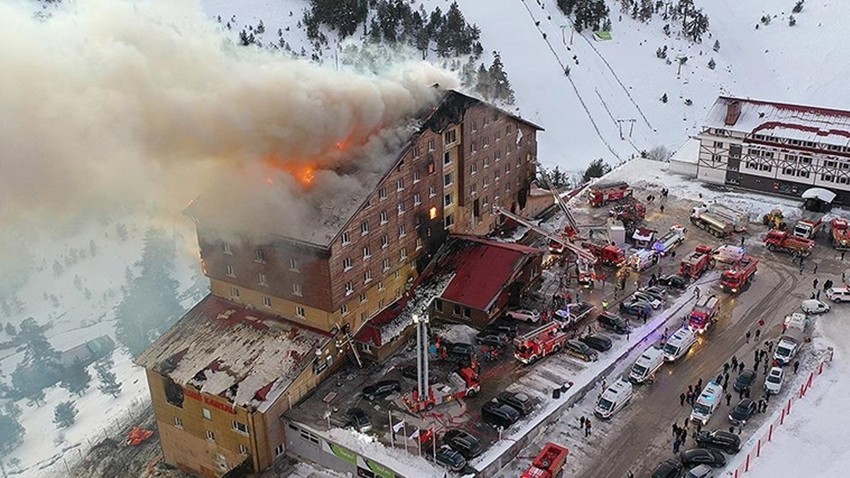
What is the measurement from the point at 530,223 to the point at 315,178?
2007 centimetres

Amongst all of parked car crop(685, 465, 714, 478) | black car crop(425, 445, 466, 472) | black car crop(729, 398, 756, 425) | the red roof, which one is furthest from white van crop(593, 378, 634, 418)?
the red roof

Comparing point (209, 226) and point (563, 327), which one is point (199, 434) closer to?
point (209, 226)

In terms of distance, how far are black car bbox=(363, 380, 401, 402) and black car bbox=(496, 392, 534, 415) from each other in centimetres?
574

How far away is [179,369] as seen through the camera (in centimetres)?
4400

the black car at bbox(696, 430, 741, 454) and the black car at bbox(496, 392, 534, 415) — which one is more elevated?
the black car at bbox(496, 392, 534, 415)

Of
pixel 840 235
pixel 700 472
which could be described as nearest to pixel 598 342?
pixel 700 472

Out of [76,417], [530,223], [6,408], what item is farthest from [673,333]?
[6,408]

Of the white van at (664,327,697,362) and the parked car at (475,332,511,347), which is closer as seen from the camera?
the white van at (664,327,697,362)

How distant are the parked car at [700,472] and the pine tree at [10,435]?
5198 cm

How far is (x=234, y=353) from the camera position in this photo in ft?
145

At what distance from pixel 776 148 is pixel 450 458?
46170mm

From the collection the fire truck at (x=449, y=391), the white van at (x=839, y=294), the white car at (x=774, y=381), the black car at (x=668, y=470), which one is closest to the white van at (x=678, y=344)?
the white car at (x=774, y=381)

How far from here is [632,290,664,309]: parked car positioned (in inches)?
2029

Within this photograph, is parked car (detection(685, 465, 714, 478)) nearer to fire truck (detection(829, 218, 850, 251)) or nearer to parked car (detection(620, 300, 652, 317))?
parked car (detection(620, 300, 652, 317))
